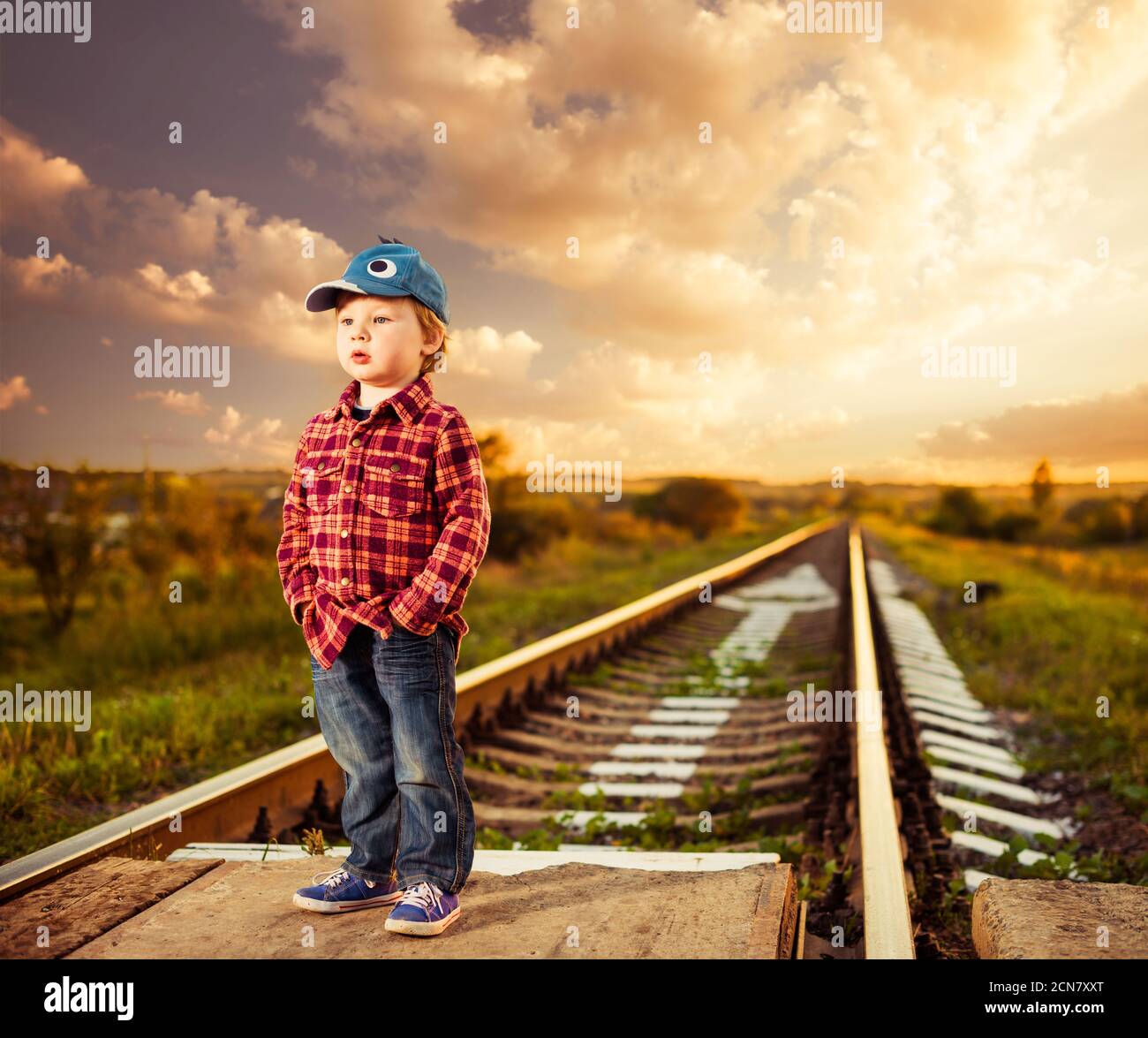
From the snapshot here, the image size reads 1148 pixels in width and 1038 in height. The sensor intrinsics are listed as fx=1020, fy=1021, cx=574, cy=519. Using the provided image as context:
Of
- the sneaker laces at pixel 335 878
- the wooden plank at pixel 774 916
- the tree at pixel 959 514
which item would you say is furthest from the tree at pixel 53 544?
the tree at pixel 959 514

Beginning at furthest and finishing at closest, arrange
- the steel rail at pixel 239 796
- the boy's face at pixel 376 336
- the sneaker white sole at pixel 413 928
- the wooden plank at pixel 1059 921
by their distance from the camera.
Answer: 1. the steel rail at pixel 239 796
2. the boy's face at pixel 376 336
3. the sneaker white sole at pixel 413 928
4. the wooden plank at pixel 1059 921

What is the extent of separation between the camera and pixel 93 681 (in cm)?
744

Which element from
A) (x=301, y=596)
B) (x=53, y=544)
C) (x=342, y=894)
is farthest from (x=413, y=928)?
(x=53, y=544)

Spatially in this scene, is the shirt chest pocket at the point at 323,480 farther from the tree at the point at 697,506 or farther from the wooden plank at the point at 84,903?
the tree at the point at 697,506

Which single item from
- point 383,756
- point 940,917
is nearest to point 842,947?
point 940,917

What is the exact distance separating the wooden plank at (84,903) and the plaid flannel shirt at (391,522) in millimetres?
777

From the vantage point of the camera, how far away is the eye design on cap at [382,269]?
236 centimetres

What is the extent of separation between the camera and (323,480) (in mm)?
2449

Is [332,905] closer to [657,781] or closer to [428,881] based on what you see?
[428,881]

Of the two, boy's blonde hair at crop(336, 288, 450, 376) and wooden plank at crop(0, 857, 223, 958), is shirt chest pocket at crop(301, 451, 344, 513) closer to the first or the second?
boy's blonde hair at crop(336, 288, 450, 376)

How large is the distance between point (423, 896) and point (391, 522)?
2.81 ft

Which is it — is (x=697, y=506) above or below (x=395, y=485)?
above
